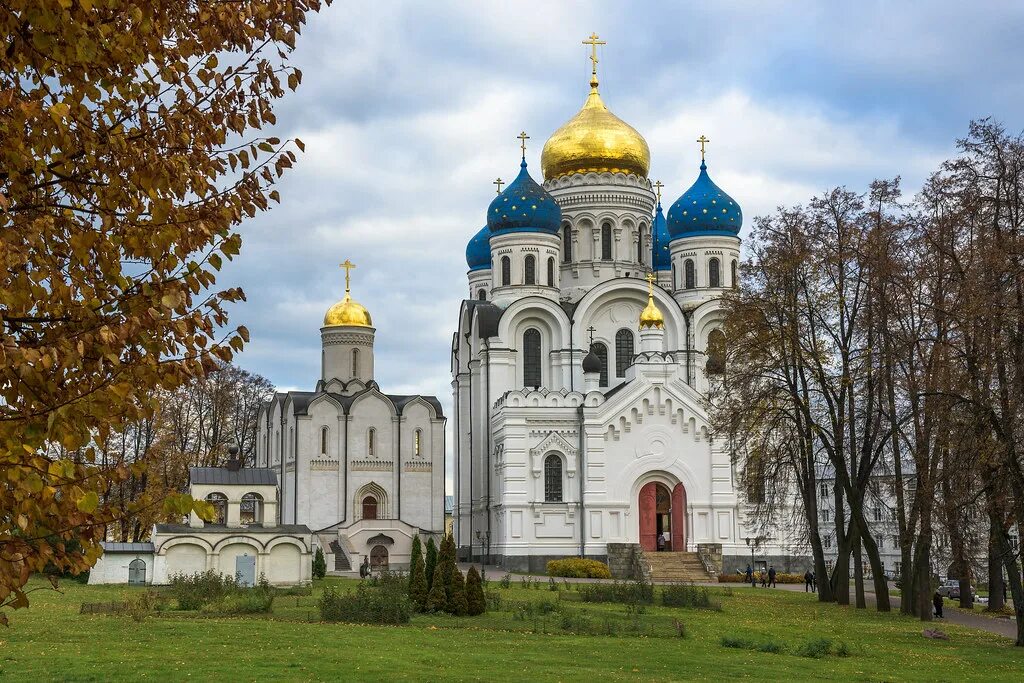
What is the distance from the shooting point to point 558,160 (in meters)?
53.2

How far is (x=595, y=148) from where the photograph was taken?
52625 millimetres

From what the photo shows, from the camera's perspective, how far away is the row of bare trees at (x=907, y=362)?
1998cm

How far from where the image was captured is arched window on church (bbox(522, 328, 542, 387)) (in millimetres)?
49500

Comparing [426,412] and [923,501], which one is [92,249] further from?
[426,412]

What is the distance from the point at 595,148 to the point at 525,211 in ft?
16.5

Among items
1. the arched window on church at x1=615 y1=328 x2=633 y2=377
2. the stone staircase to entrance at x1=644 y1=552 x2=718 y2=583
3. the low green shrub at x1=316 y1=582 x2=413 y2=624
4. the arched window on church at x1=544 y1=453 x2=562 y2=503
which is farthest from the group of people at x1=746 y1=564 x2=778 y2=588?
the low green shrub at x1=316 y1=582 x2=413 y2=624

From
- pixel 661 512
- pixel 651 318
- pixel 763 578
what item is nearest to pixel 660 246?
pixel 651 318

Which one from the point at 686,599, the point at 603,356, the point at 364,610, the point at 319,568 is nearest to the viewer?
the point at 364,610

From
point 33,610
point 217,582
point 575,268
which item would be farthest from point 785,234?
point 575,268

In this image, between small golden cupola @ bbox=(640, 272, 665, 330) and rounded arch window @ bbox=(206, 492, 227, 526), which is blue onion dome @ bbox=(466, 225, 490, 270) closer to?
small golden cupola @ bbox=(640, 272, 665, 330)

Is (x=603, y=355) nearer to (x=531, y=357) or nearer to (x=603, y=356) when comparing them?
(x=603, y=356)

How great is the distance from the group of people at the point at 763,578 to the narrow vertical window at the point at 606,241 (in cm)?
1479

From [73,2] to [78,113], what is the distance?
0.67m

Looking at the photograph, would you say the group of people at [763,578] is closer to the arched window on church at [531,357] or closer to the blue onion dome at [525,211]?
the arched window on church at [531,357]
